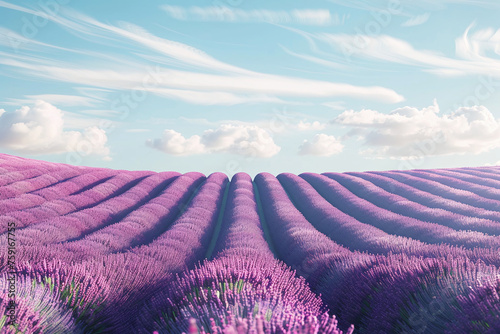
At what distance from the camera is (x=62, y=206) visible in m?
11.2

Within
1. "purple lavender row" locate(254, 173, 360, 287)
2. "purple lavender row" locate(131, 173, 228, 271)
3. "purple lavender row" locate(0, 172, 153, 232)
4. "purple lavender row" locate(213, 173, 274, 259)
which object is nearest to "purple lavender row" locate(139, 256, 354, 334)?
"purple lavender row" locate(213, 173, 274, 259)

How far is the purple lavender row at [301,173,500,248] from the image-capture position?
6853 mm

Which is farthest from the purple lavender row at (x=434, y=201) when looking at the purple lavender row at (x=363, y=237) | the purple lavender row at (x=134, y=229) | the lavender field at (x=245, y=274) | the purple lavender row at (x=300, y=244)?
the purple lavender row at (x=134, y=229)

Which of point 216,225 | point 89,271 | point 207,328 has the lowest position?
point 216,225

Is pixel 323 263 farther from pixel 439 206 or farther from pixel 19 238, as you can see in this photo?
pixel 439 206

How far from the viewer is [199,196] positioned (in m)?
14.9

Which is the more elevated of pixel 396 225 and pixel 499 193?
pixel 499 193

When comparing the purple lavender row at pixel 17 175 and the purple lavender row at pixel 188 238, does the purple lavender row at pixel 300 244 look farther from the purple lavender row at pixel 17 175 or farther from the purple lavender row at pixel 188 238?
the purple lavender row at pixel 17 175

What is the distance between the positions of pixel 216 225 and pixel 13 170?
11.1m

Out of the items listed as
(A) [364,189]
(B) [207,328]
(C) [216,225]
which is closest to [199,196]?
(C) [216,225]

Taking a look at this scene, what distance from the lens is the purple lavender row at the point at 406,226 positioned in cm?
685

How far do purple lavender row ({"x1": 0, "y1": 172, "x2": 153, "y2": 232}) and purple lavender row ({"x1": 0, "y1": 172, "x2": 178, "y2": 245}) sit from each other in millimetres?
271

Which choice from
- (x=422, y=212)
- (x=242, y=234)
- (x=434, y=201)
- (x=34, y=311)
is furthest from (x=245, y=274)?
(x=434, y=201)

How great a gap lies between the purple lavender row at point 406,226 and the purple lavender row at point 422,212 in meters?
0.82
